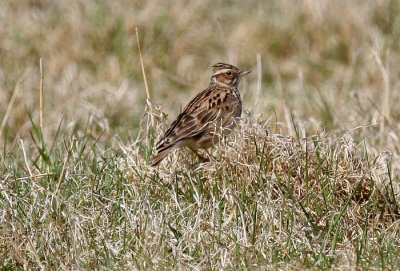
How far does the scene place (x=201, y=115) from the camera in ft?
27.4

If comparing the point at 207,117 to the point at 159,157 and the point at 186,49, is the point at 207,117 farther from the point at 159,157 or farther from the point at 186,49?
the point at 186,49

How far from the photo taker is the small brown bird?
25.2ft

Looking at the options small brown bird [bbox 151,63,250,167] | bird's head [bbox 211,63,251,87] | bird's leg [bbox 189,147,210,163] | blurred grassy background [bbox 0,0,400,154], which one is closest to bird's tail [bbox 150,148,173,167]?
small brown bird [bbox 151,63,250,167]

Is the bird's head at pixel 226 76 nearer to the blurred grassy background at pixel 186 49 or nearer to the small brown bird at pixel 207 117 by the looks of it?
the small brown bird at pixel 207 117

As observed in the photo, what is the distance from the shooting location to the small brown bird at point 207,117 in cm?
767

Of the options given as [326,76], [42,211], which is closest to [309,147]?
[42,211]

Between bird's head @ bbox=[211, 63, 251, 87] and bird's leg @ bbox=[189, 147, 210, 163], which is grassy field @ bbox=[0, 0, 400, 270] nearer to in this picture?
bird's leg @ bbox=[189, 147, 210, 163]

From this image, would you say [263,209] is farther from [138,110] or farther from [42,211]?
[138,110]

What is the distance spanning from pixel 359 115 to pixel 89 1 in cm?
433

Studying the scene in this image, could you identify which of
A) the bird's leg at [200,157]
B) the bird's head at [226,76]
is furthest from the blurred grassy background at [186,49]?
the bird's leg at [200,157]

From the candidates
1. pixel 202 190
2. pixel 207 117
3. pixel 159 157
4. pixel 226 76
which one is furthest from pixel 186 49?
pixel 202 190

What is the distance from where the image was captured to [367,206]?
22.5 ft

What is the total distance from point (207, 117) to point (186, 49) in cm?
444

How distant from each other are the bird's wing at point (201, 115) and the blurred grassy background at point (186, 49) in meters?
2.50
